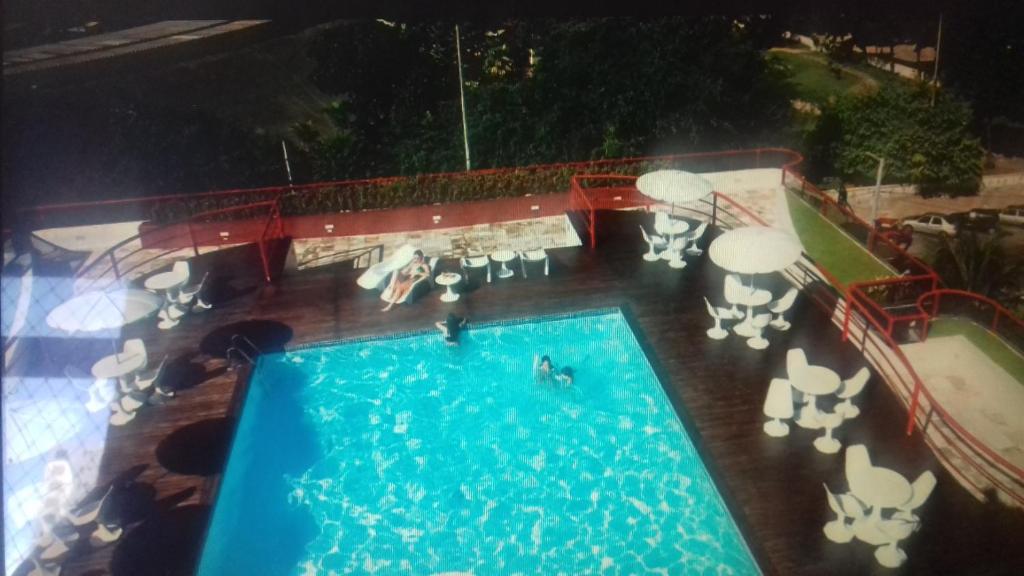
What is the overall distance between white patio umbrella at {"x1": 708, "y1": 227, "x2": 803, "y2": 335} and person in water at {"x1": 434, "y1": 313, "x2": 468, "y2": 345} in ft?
16.3

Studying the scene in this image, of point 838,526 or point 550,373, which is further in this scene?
point 550,373

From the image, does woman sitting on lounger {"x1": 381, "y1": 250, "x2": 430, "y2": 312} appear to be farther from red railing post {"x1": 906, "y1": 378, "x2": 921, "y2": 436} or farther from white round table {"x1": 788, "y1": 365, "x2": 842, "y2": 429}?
red railing post {"x1": 906, "y1": 378, "x2": 921, "y2": 436}

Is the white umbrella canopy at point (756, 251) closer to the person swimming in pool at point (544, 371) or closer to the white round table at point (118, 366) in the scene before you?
the person swimming in pool at point (544, 371)

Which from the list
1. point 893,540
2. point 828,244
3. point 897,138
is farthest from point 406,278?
point 897,138

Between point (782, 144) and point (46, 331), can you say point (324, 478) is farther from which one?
point (782, 144)

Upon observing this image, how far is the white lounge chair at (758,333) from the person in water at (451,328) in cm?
540

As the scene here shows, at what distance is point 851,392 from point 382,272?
9.30 meters

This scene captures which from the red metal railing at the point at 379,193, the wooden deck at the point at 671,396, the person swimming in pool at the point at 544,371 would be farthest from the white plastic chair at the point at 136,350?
the red metal railing at the point at 379,193

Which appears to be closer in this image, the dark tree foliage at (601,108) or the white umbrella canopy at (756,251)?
the white umbrella canopy at (756,251)

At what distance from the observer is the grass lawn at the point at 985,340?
15.5m

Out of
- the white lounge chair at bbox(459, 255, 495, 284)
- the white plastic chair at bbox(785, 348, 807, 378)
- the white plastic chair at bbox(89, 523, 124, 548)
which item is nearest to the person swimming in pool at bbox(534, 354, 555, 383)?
the white lounge chair at bbox(459, 255, 495, 284)

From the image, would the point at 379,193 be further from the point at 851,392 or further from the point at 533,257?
the point at 851,392

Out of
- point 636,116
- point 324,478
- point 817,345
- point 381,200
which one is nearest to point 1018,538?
point 817,345

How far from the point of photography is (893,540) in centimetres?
805
